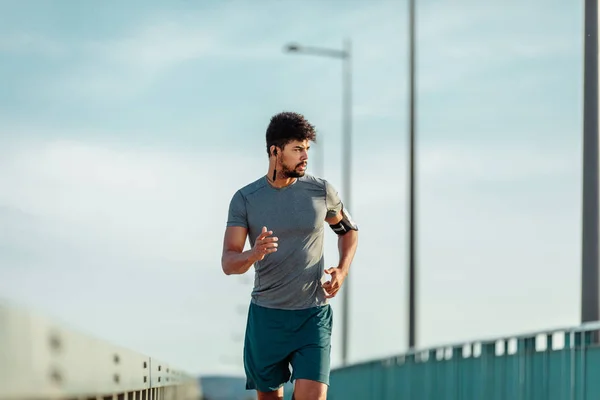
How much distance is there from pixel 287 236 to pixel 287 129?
1.99ft

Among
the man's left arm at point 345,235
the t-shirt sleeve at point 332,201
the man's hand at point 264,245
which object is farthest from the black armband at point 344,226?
the man's hand at point 264,245

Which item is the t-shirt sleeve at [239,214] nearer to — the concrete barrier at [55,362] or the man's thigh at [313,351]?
the man's thigh at [313,351]

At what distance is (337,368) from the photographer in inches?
1022

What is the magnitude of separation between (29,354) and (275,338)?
3.83m

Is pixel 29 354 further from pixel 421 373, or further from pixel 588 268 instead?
pixel 421 373

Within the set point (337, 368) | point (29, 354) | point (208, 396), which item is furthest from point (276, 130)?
point (208, 396)

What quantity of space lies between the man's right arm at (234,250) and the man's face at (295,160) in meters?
0.42

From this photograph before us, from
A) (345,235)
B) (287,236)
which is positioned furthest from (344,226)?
(287,236)

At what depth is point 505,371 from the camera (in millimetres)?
14273

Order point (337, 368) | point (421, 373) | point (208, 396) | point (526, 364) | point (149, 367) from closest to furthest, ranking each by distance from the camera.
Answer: point (149, 367) < point (526, 364) < point (421, 373) < point (337, 368) < point (208, 396)

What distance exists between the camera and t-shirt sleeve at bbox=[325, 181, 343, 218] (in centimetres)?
858

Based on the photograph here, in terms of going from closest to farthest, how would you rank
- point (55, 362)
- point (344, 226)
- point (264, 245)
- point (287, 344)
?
point (55, 362), point (264, 245), point (287, 344), point (344, 226)

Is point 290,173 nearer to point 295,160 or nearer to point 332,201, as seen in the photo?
point 295,160

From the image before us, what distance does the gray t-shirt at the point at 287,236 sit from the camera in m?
8.35
